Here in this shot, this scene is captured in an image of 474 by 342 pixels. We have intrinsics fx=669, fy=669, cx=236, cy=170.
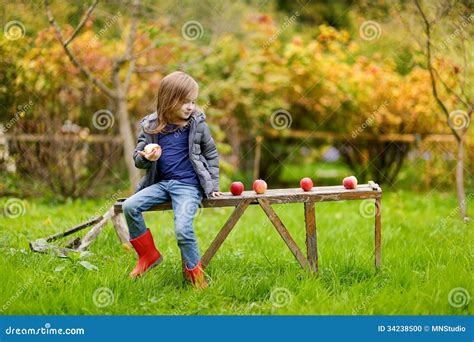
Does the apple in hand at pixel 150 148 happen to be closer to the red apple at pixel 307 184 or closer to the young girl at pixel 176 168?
the young girl at pixel 176 168

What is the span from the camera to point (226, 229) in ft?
13.7

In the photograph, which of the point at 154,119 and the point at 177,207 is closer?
the point at 177,207

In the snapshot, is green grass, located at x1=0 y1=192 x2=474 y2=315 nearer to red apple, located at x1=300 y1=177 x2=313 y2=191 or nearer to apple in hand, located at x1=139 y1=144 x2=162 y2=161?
red apple, located at x1=300 y1=177 x2=313 y2=191

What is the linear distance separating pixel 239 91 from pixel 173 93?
15.6 ft

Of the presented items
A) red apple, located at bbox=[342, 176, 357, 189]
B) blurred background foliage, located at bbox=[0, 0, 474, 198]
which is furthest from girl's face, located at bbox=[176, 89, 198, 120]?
blurred background foliage, located at bbox=[0, 0, 474, 198]

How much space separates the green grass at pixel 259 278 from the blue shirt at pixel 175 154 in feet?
2.13

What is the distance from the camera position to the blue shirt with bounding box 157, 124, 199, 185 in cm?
421

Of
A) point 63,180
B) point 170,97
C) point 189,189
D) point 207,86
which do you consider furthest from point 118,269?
point 207,86

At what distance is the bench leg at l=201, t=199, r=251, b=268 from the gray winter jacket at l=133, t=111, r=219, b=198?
199mm

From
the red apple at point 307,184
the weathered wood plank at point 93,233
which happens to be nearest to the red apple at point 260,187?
the red apple at point 307,184

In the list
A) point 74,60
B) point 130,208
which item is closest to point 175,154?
point 130,208

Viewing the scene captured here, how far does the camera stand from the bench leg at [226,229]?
4160 mm

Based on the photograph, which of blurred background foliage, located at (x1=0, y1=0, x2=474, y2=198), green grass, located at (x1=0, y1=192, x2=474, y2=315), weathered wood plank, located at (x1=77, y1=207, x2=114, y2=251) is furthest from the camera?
blurred background foliage, located at (x1=0, y1=0, x2=474, y2=198)

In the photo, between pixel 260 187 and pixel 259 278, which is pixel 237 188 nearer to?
pixel 260 187
